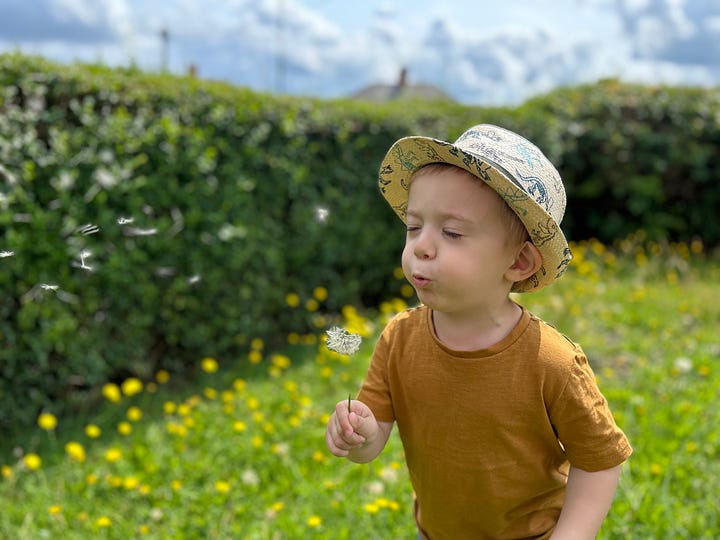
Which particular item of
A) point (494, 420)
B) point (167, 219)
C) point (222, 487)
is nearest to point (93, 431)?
point (222, 487)

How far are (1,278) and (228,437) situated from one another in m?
1.36

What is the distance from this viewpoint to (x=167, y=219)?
442 centimetres

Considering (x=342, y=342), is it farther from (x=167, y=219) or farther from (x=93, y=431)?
(x=167, y=219)

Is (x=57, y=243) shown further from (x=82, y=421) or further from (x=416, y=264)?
(x=416, y=264)

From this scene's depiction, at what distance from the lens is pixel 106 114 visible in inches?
161

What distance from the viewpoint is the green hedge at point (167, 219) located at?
383 cm

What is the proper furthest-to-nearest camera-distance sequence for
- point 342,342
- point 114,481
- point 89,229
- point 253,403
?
point 253,403 < point 89,229 < point 114,481 < point 342,342

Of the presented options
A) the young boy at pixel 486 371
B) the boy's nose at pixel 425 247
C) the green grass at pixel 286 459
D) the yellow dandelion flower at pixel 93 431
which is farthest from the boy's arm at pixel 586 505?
the yellow dandelion flower at pixel 93 431

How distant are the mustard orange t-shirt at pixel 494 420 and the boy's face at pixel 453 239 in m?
0.16

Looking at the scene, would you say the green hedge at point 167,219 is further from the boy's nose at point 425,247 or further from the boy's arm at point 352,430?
the boy's nose at point 425,247

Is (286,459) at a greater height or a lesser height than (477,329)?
lesser

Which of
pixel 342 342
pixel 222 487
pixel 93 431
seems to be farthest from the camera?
A: pixel 93 431

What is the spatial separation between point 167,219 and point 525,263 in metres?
3.19

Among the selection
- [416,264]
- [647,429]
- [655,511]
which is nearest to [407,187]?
[416,264]
